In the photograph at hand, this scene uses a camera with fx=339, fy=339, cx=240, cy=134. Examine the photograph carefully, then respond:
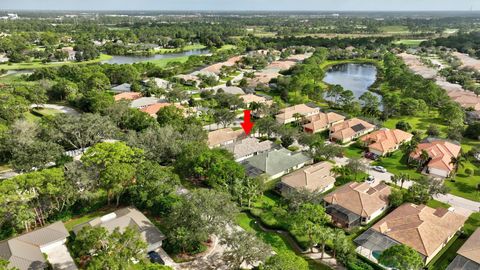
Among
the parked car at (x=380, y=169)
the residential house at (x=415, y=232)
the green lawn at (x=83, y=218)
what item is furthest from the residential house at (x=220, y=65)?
the residential house at (x=415, y=232)

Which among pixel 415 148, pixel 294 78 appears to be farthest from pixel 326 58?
pixel 415 148

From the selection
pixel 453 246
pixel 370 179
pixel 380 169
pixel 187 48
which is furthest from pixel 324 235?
pixel 187 48

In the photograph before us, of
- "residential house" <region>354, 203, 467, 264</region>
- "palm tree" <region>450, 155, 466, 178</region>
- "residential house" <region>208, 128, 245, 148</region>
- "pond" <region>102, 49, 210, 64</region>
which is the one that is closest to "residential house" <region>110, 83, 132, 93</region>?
"residential house" <region>208, 128, 245, 148</region>

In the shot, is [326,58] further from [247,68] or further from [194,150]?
[194,150]

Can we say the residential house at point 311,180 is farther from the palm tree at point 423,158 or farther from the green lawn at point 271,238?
the palm tree at point 423,158

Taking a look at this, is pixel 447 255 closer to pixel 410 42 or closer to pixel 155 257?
pixel 155 257
